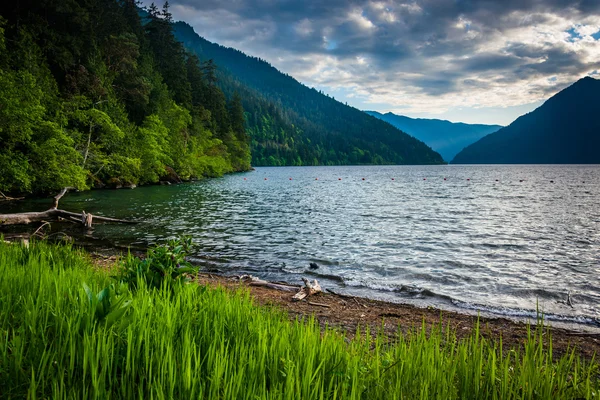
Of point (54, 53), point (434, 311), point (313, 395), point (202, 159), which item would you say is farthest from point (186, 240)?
point (202, 159)

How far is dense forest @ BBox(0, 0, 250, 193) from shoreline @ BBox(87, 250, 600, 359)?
2347 cm

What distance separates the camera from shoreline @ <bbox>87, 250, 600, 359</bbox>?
22.1ft

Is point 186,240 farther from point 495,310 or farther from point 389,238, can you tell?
point 389,238

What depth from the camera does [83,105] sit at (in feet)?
112

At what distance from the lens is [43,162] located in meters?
26.3

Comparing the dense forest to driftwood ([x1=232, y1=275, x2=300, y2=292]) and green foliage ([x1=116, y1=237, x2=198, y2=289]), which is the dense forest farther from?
green foliage ([x1=116, y1=237, x2=198, y2=289])

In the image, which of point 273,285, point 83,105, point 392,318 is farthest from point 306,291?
point 83,105

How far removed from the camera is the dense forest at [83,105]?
24.8 meters

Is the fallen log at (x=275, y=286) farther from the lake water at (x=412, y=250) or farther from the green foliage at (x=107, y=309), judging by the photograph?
the green foliage at (x=107, y=309)

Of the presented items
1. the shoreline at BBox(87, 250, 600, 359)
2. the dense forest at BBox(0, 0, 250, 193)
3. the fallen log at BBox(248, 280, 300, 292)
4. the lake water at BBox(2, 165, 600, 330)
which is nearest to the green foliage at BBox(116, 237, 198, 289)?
the shoreline at BBox(87, 250, 600, 359)

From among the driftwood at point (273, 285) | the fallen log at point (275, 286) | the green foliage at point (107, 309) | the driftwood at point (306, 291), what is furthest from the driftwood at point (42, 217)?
the green foliage at point (107, 309)

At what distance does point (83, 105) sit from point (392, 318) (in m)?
37.5

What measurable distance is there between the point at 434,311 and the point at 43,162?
2950cm

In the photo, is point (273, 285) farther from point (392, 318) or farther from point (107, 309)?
point (107, 309)
